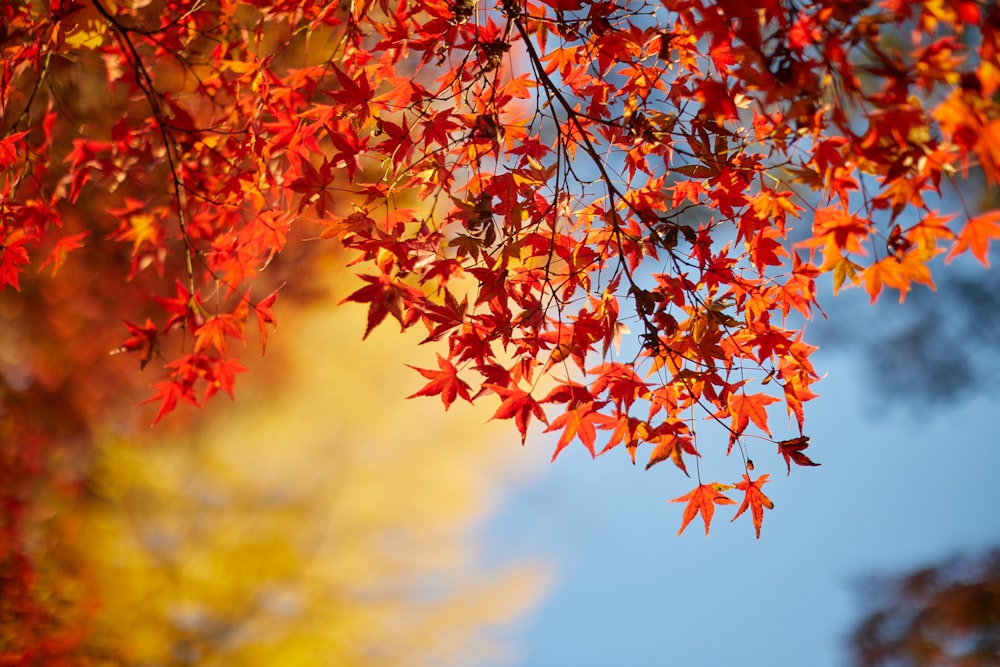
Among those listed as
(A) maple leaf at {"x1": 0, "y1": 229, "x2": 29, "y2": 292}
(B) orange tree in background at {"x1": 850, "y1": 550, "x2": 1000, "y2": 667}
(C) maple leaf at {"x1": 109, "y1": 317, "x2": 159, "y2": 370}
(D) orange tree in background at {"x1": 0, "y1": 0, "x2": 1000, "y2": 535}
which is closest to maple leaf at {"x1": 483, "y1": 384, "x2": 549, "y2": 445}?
(D) orange tree in background at {"x1": 0, "y1": 0, "x2": 1000, "y2": 535}

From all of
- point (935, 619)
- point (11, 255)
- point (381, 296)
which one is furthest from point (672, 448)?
point (935, 619)

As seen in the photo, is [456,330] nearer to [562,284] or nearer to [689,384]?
[562,284]

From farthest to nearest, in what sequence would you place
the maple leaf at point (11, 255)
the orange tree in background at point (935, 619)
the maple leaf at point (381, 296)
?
1. the orange tree in background at point (935, 619)
2. the maple leaf at point (11, 255)
3. the maple leaf at point (381, 296)

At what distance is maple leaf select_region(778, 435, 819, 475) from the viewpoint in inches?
65.5

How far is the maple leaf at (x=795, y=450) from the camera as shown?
1.66 metres

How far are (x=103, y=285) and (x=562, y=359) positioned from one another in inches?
203

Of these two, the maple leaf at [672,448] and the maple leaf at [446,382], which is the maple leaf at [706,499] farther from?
the maple leaf at [446,382]

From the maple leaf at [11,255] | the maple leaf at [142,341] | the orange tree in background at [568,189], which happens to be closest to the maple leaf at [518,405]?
the orange tree in background at [568,189]

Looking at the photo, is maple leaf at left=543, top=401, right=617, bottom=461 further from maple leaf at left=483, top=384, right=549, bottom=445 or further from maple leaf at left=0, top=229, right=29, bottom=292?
maple leaf at left=0, top=229, right=29, bottom=292

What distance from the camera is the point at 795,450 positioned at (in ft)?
5.53

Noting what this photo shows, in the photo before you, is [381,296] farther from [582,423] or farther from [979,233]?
[979,233]

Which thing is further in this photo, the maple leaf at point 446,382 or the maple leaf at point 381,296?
the maple leaf at point 446,382

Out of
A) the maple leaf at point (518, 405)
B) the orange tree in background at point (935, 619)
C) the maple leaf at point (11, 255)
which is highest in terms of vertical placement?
the orange tree in background at point (935, 619)

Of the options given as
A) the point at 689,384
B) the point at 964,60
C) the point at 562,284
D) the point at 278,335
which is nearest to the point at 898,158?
the point at 964,60
